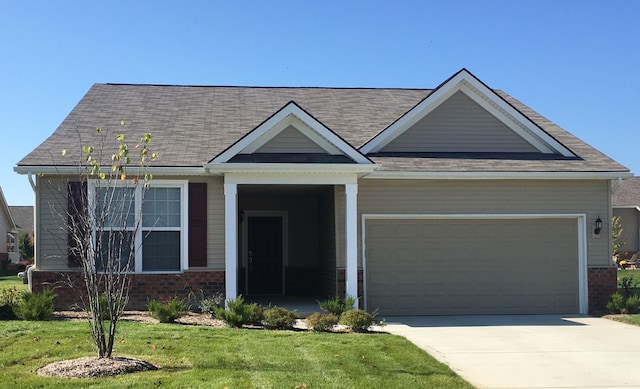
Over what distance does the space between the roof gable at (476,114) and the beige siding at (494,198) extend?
1.13 meters

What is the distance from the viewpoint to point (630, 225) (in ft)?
139

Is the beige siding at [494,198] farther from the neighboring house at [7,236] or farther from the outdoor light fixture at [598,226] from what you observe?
the neighboring house at [7,236]

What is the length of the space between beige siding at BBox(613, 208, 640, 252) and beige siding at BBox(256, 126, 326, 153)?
1268 inches

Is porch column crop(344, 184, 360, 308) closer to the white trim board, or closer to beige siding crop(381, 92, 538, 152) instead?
the white trim board

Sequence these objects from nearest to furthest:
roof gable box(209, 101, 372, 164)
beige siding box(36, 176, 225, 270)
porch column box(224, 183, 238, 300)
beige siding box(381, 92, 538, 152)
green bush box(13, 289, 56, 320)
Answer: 1. green bush box(13, 289, 56, 320)
2. porch column box(224, 183, 238, 300)
3. roof gable box(209, 101, 372, 164)
4. beige siding box(36, 176, 225, 270)
5. beige siding box(381, 92, 538, 152)

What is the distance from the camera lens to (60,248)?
15.0 metres

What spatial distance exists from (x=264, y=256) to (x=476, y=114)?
23.0ft

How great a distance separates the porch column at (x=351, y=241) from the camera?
14.7 m

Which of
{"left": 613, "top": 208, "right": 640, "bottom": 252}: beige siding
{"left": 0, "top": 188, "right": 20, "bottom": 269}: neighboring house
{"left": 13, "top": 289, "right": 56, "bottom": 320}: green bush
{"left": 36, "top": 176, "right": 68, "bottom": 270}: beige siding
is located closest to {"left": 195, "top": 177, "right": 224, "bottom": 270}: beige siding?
{"left": 36, "top": 176, "right": 68, "bottom": 270}: beige siding

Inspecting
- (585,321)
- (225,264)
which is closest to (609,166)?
(585,321)

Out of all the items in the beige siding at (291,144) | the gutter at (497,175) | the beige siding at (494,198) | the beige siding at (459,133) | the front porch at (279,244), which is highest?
the beige siding at (459,133)

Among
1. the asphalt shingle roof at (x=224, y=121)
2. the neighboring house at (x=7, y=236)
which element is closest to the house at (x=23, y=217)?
the neighboring house at (x=7, y=236)

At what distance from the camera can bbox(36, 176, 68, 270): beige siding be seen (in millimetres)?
14977

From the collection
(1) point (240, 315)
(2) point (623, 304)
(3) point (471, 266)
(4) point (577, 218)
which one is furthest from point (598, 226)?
(1) point (240, 315)
